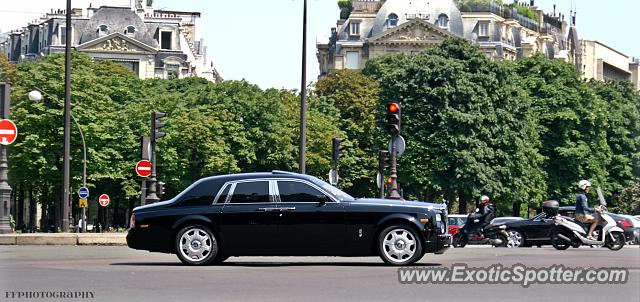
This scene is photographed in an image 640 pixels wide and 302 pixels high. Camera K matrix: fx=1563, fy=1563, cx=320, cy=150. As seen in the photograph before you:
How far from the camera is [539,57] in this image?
10044cm

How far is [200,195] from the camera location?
24766 mm

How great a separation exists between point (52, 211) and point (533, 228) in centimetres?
6239

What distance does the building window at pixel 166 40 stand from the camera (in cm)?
15838

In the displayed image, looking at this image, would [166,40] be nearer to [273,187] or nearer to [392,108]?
[392,108]

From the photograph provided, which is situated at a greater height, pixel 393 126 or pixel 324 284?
pixel 393 126

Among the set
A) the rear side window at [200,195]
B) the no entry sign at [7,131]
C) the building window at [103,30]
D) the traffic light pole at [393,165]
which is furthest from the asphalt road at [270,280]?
the building window at [103,30]

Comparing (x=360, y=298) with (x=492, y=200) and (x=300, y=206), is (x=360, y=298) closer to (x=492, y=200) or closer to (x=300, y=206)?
(x=300, y=206)

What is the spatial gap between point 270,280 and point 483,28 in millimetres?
158490

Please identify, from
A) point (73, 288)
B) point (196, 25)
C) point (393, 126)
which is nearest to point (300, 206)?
point (73, 288)

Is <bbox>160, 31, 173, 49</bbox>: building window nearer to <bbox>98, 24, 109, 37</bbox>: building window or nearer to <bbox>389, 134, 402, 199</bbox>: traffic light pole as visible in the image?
<bbox>98, 24, 109, 37</bbox>: building window

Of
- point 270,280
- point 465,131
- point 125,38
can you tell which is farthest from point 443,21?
point 270,280

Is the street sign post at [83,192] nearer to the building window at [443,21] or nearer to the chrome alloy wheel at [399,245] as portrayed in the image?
the chrome alloy wheel at [399,245]

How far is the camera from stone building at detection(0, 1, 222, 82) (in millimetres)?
152750

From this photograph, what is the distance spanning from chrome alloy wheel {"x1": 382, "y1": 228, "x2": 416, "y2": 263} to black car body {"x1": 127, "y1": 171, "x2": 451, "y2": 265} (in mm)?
22
